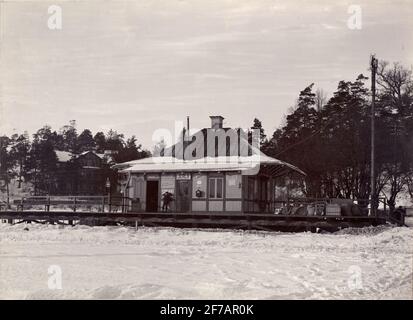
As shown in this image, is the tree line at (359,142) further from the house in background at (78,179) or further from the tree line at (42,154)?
the house in background at (78,179)

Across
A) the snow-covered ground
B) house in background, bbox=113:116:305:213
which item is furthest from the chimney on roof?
the snow-covered ground

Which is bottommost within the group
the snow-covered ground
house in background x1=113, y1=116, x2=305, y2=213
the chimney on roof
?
the snow-covered ground

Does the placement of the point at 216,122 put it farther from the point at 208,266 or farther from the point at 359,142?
the point at 208,266

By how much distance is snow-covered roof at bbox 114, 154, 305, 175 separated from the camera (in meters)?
27.2

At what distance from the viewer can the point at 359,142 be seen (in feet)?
131

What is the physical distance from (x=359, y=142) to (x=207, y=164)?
15.9 meters

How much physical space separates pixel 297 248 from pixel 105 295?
30.9 ft

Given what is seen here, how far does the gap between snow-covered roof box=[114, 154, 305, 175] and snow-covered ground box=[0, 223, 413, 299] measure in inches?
256

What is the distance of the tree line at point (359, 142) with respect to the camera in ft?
127

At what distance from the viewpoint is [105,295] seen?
8.37m

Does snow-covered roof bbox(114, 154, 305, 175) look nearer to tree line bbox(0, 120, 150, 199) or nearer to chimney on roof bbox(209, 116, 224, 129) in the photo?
chimney on roof bbox(209, 116, 224, 129)
